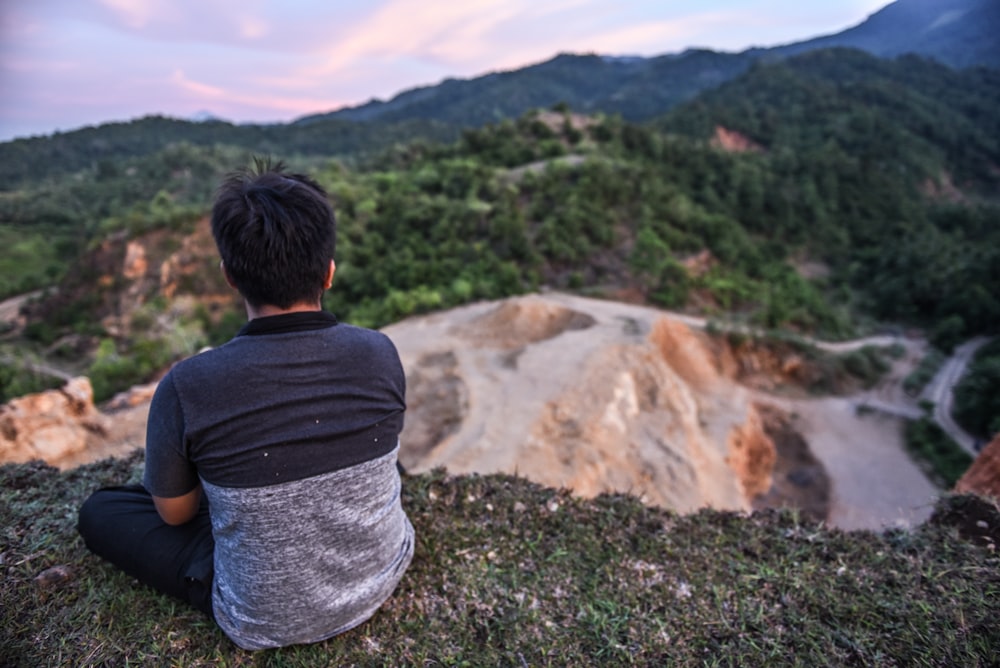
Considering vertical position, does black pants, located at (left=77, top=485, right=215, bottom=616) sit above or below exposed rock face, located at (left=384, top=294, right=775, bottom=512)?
above

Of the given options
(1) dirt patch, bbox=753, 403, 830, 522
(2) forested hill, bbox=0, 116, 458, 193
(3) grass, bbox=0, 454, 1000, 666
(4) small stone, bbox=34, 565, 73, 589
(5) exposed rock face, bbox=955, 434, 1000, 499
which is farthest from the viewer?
(2) forested hill, bbox=0, 116, 458, 193

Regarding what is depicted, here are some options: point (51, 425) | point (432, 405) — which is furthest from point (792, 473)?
point (51, 425)

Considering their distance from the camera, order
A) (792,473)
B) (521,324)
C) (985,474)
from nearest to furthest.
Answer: (985,474), (521,324), (792,473)

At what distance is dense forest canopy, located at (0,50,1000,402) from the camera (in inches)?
484

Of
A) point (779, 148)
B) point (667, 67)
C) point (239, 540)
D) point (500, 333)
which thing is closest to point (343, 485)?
point (239, 540)

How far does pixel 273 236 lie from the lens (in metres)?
1.30

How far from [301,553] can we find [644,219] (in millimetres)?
14822

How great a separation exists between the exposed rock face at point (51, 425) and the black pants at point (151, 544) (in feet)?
17.3

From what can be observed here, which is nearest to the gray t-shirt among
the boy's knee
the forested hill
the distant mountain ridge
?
the boy's knee

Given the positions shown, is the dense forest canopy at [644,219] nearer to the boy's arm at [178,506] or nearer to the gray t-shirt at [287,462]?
the boy's arm at [178,506]

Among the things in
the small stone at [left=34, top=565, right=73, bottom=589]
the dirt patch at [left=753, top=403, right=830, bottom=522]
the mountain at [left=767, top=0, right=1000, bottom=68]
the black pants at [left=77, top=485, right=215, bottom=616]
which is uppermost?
the mountain at [left=767, top=0, right=1000, bottom=68]

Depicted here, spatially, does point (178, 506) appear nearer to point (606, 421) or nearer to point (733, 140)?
point (606, 421)

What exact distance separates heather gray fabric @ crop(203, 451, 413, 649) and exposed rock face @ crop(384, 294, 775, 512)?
2.94 m

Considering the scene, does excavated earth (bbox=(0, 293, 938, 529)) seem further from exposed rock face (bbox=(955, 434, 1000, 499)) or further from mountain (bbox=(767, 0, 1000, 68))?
mountain (bbox=(767, 0, 1000, 68))
